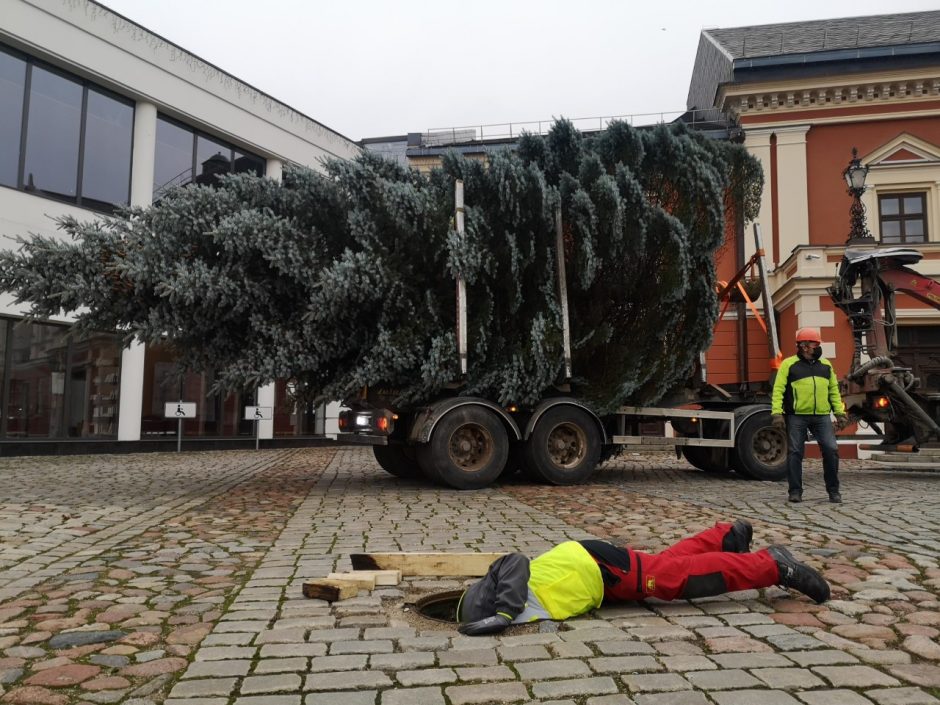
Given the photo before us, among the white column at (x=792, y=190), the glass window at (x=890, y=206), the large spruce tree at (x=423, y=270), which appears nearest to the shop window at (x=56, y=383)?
the large spruce tree at (x=423, y=270)

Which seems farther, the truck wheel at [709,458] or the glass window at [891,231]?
the glass window at [891,231]

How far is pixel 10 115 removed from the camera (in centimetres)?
1669

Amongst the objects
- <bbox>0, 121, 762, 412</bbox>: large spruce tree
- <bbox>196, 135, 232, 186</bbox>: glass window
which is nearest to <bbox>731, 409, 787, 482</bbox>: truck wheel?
<bbox>0, 121, 762, 412</bbox>: large spruce tree

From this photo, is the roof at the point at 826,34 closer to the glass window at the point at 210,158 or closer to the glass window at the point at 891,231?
the glass window at the point at 891,231

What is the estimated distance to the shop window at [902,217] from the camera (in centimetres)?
2100

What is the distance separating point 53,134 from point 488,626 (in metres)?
18.1

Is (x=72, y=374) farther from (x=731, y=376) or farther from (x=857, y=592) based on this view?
(x=857, y=592)

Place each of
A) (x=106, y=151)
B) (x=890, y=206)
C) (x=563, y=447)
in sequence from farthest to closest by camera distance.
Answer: (x=890, y=206)
(x=106, y=151)
(x=563, y=447)

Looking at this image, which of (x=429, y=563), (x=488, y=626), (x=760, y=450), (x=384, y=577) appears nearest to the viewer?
(x=488, y=626)

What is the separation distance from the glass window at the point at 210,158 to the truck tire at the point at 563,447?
48.3 feet

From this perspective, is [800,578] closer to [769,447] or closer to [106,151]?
[769,447]

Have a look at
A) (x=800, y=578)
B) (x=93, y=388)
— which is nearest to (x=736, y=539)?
(x=800, y=578)

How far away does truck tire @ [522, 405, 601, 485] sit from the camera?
10070 millimetres

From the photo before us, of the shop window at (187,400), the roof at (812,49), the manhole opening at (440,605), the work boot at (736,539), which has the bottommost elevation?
the manhole opening at (440,605)
